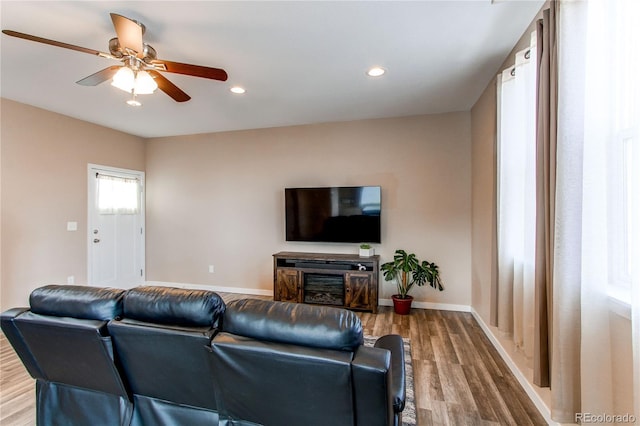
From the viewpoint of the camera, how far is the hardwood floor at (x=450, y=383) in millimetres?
1996

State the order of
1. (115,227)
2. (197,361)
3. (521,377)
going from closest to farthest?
(197,361) → (521,377) → (115,227)

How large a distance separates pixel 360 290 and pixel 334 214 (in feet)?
3.76

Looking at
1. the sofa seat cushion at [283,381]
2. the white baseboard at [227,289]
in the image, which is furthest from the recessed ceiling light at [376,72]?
the white baseboard at [227,289]

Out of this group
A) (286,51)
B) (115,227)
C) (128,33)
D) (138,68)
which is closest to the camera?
(128,33)

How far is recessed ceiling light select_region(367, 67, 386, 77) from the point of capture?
2.86 m

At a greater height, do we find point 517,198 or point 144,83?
point 144,83

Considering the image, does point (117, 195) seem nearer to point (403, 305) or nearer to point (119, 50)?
point (119, 50)

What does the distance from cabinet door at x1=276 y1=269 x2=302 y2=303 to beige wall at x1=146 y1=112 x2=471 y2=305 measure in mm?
575

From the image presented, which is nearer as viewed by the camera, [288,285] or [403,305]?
[403,305]

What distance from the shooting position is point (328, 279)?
4215mm

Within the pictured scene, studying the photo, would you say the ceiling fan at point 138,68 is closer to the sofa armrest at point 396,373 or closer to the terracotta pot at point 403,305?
the sofa armrest at point 396,373

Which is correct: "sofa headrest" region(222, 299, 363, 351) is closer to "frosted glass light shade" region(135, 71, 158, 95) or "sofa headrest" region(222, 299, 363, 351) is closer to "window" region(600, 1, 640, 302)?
"window" region(600, 1, 640, 302)

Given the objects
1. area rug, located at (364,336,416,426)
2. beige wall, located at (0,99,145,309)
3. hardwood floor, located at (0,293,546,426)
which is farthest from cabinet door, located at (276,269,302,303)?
beige wall, located at (0,99,145,309)

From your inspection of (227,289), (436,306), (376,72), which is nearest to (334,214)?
(436,306)
